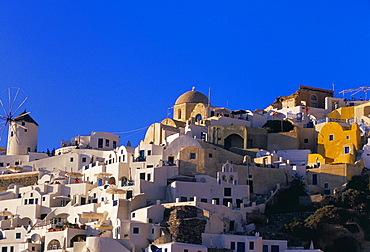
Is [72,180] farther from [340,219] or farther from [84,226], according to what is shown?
[340,219]

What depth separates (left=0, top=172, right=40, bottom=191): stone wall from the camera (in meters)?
75.1

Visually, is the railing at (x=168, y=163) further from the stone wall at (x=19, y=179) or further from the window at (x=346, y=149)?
the window at (x=346, y=149)

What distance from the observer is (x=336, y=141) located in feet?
241

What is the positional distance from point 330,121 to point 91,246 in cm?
3141

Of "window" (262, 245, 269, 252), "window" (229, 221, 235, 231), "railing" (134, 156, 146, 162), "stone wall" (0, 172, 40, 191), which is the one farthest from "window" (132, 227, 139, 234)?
"stone wall" (0, 172, 40, 191)

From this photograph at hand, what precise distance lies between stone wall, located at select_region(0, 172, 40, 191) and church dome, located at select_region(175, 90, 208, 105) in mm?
18822

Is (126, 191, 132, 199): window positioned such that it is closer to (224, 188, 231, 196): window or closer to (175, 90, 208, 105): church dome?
(224, 188, 231, 196): window

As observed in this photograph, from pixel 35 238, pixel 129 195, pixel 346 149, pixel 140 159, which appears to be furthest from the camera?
pixel 346 149

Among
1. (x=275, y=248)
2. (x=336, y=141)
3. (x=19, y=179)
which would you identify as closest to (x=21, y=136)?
(x=19, y=179)

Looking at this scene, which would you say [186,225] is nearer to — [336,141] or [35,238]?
[35,238]

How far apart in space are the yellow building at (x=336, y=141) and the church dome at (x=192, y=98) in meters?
15.9

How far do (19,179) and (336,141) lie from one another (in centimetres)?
2970

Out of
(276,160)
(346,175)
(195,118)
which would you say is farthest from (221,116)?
(346,175)

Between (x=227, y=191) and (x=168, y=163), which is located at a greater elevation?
(x=168, y=163)
